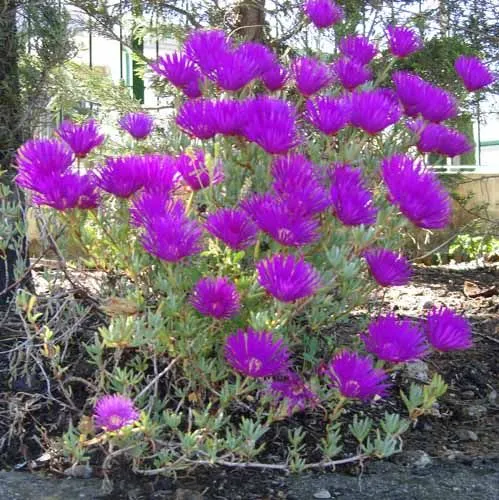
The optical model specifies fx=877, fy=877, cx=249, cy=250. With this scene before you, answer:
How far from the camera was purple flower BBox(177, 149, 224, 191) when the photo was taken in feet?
5.42

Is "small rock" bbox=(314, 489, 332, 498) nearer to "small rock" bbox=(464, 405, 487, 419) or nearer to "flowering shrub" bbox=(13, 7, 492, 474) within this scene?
"flowering shrub" bbox=(13, 7, 492, 474)

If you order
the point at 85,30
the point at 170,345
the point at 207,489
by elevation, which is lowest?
the point at 207,489

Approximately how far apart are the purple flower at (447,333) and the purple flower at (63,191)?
2.32ft

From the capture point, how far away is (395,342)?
1.63 m

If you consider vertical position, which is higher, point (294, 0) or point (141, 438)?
point (294, 0)

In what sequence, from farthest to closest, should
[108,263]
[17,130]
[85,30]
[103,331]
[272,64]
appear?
[85,30], [17,130], [272,64], [108,263], [103,331]

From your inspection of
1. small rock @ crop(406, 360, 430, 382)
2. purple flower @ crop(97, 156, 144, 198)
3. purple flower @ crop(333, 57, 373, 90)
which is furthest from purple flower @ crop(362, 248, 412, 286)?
small rock @ crop(406, 360, 430, 382)

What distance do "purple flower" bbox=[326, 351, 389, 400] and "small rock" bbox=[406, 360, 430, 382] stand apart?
3.14 feet

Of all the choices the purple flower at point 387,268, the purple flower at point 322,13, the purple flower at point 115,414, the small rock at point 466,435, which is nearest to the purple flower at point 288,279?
the purple flower at point 387,268

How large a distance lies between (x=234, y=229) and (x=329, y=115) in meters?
0.42

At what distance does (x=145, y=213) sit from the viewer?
1531 millimetres

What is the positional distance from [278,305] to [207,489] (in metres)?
0.48

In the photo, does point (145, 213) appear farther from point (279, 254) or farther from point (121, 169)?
point (279, 254)

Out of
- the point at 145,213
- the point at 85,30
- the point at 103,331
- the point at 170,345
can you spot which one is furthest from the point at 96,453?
the point at 85,30
